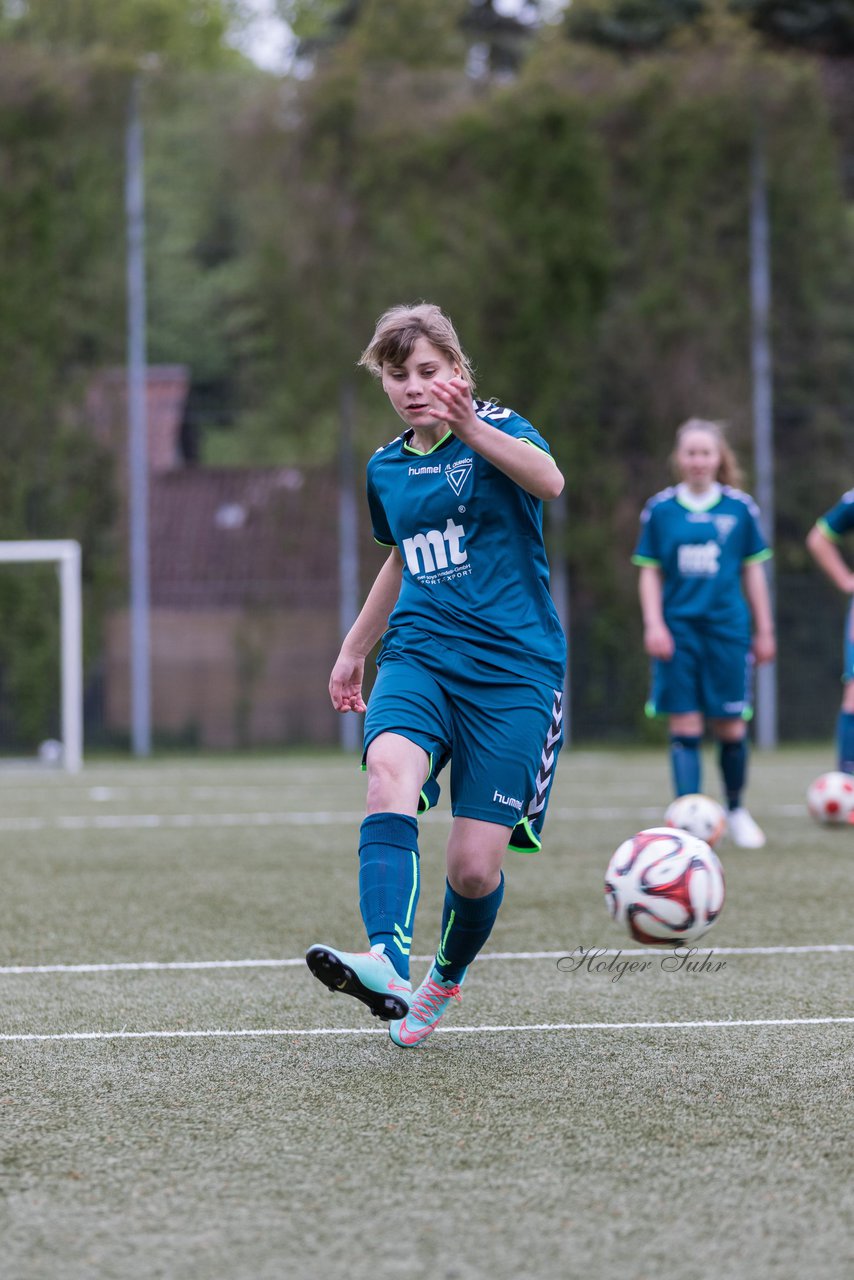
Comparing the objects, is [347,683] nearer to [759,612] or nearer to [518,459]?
[518,459]

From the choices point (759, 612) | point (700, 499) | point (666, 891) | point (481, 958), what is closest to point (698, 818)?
point (759, 612)

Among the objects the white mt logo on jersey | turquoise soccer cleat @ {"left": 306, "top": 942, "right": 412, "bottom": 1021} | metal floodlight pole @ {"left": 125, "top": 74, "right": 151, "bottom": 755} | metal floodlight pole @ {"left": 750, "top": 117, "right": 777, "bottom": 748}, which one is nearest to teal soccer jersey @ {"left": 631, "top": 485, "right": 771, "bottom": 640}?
the white mt logo on jersey

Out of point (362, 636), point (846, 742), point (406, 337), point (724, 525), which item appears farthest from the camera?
point (846, 742)

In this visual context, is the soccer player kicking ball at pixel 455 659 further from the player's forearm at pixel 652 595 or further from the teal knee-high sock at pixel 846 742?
the teal knee-high sock at pixel 846 742

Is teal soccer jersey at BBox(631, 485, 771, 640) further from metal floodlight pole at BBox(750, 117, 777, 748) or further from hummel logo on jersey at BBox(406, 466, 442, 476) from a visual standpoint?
metal floodlight pole at BBox(750, 117, 777, 748)

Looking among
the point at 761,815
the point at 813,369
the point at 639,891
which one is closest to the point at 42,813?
the point at 761,815

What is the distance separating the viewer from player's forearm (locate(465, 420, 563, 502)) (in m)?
3.77

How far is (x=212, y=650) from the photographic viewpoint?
1866cm

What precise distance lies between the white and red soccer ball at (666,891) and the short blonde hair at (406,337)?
4.55 feet

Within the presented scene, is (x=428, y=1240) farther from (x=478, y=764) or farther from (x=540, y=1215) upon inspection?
(x=478, y=764)

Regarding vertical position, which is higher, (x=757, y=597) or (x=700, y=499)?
(x=700, y=499)

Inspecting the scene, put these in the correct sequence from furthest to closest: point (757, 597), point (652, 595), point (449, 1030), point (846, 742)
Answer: point (846, 742)
point (757, 597)
point (652, 595)
point (449, 1030)

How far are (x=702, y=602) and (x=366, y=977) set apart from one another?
511cm

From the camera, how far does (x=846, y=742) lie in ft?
30.3
